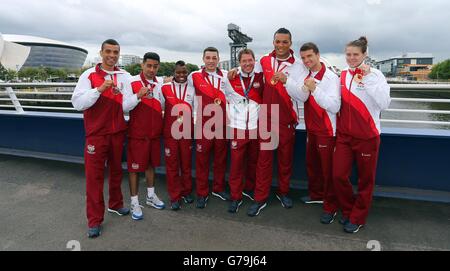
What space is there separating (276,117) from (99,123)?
5.90 feet

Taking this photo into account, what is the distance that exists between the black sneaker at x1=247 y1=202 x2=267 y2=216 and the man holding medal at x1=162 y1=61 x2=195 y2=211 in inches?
32.6

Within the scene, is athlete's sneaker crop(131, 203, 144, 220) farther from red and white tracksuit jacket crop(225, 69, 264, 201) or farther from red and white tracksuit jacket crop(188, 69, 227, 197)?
red and white tracksuit jacket crop(225, 69, 264, 201)

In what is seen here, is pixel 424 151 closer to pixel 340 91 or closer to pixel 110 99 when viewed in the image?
pixel 340 91

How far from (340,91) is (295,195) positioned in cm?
153

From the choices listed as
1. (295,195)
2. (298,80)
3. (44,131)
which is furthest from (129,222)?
(44,131)

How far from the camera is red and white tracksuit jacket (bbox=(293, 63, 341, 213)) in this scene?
2.80 metres

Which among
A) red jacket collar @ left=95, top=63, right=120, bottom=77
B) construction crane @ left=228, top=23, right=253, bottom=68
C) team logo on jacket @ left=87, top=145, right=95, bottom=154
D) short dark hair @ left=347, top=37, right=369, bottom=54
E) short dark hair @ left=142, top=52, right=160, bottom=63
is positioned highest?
construction crane @ left=228, top=23, right=253, bottom=68

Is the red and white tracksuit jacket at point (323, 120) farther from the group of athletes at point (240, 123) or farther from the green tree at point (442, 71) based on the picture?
the green tree at point (442, 71)

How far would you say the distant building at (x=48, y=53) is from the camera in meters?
87.9

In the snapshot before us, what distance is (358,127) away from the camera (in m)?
2.75

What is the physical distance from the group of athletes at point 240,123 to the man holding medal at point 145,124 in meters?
0.01

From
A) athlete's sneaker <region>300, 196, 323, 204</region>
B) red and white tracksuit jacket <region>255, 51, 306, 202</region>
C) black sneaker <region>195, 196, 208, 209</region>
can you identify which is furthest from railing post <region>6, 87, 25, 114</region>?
athlete's sneaker <region>300, 196, 323, 204</region>

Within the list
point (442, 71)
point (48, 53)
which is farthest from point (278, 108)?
point (48, 53)

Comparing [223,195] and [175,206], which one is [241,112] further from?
[175,206]
